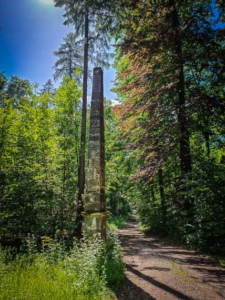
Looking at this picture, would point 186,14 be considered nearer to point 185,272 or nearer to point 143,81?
point 143,81

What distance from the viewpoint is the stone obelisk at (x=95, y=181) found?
548 centimetres

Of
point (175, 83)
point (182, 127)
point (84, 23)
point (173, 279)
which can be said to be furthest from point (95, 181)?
point (84, 23)

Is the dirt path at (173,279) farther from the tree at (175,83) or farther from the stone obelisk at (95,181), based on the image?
the tree at (175,83)

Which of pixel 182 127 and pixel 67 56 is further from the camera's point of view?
pixel 67 56

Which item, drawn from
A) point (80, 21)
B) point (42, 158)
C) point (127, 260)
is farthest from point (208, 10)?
point (127, 260)

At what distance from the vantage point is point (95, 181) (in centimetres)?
585

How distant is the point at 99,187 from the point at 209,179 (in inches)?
142

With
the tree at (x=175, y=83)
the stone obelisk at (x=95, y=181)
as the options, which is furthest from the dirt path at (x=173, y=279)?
the tree at (x=175, y=83)

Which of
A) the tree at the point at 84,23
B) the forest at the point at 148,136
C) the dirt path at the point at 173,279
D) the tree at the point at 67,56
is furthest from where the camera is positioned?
the tree at the point at 67,56

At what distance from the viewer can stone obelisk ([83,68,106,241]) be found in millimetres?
5480

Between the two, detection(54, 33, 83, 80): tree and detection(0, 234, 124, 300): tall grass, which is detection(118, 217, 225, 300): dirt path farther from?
detection(54, 33, 83, 80): tree

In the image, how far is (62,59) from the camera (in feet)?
51.9

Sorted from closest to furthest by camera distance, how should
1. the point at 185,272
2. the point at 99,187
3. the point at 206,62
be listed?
the point at 185,272
the point at 99,187
the point at 206,62

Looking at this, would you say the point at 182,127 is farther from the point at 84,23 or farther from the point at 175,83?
the point at 84,23
